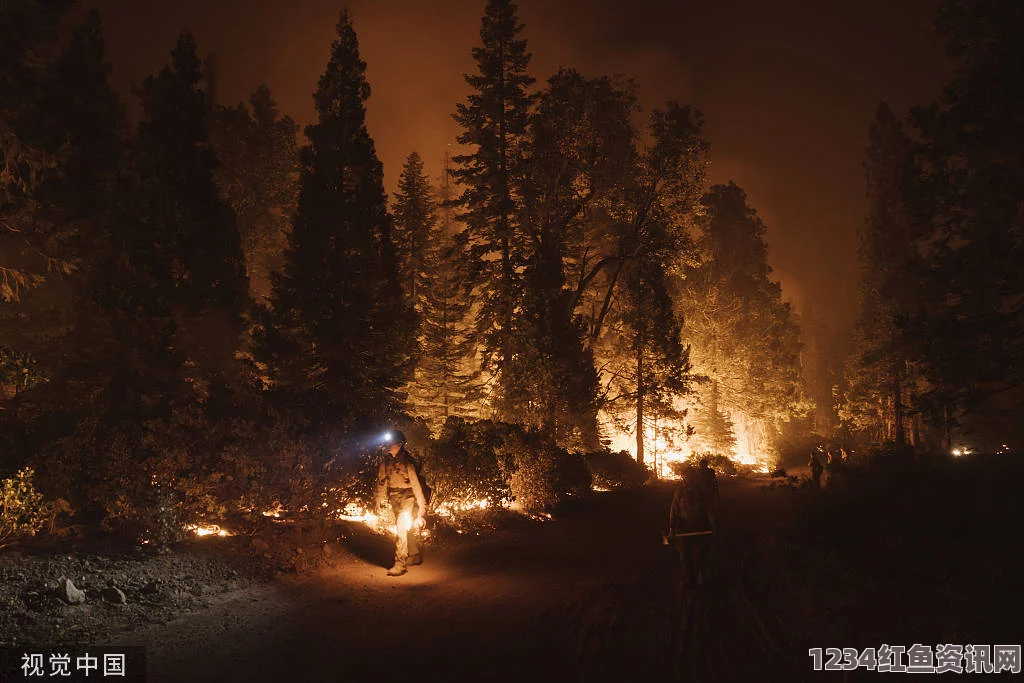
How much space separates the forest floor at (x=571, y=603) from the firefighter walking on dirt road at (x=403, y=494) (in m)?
0.50

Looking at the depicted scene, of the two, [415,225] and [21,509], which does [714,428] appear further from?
[21,509]

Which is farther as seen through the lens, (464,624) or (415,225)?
(415,225)

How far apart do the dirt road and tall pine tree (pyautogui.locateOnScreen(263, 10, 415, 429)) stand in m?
4.82

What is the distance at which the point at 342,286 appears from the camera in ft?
53.4

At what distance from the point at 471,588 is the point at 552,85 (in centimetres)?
2318

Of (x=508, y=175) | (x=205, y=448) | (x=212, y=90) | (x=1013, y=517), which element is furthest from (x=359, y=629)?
(x=212, y=90)

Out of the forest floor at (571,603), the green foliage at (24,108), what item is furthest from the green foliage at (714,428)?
the green foliage at (24,108)

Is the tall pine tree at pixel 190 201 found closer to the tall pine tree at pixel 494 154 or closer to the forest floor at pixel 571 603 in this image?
the forest floor at pixel 571 603

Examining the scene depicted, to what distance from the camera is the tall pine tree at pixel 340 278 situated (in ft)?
52.3

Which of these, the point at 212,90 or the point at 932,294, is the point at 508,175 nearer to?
the point at 932,294

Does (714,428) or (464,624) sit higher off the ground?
(714,428)

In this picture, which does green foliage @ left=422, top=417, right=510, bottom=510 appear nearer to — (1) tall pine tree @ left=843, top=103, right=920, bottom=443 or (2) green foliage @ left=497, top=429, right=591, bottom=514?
(2) green foliage @ left=497, top=429, right=591, bottom=514

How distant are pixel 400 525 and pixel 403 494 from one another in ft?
1.85

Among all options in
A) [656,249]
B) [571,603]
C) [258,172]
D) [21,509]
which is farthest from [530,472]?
[258,172]
